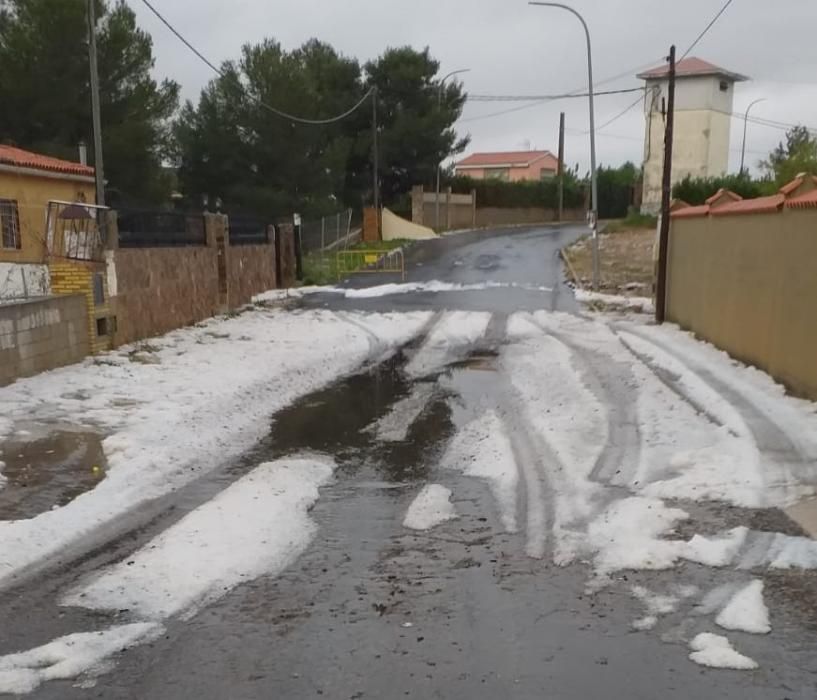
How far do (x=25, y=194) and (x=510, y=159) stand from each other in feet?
264

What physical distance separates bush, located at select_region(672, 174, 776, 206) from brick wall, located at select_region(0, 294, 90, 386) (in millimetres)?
31429

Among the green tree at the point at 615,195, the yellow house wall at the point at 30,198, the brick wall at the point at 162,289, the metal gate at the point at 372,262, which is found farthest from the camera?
the green tree at the point at 615,195

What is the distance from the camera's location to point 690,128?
4359cm

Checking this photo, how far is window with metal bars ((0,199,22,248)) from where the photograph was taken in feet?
70.8

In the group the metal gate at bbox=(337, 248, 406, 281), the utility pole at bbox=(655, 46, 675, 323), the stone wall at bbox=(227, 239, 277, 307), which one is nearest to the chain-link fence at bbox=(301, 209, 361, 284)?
the metal gate at bbox=(337, 248, 406, 281)

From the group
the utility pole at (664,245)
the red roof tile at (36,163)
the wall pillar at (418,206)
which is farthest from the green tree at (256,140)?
the utility pole at (664,245)

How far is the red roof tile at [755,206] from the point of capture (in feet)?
35.5

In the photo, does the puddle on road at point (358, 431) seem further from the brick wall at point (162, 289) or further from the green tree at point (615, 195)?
the green tree at point (615, 195)

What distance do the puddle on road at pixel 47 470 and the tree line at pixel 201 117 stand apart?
22.1 meters

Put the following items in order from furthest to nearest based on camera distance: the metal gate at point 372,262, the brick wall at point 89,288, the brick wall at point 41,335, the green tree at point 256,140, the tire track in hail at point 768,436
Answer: the green tree at point 256,140 < the metal gate at point 372,262 < the brick wall at point 89,288 < the brick wall at point 41,335 < the tire track in hail at point 768,436

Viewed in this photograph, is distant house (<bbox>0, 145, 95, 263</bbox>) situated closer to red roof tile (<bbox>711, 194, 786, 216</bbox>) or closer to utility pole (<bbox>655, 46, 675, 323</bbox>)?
utility pole (<bbox>655, 46, 675, 323</bbox>)

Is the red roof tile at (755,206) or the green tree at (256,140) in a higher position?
the green tree at (256,140)

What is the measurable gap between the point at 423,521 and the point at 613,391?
4.96 metres

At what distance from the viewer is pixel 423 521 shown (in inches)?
237
